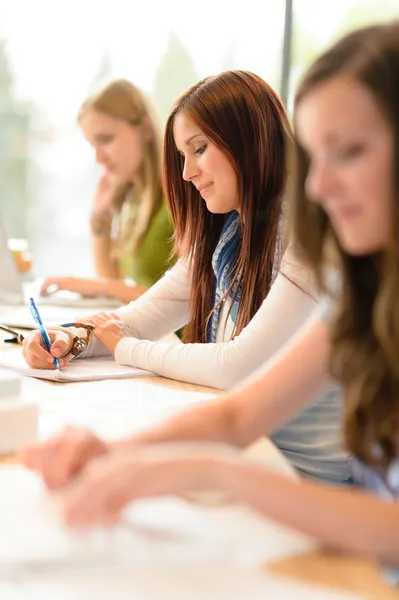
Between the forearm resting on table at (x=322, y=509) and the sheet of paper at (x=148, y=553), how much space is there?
3 centimetres

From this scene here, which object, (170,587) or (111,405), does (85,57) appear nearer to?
(111,405)

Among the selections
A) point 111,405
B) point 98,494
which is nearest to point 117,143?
point 111,405

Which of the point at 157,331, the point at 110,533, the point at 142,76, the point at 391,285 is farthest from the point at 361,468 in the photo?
the point at 142,76

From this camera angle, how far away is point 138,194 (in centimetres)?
284

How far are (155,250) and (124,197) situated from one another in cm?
48

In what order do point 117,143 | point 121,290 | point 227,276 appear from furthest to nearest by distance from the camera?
point 117,143 < point 121,290 < point 227,276

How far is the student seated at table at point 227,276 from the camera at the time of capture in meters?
1.42

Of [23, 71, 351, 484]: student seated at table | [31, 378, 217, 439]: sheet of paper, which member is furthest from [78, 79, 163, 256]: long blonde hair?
[31, 378, 217, 439]: sheet of paper

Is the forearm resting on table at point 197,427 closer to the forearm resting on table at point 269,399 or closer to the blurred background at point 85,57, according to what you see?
the forearm resting on table at point 269,399

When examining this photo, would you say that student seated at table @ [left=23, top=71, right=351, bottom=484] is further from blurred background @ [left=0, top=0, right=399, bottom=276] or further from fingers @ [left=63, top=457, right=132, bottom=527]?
blurred background @ [left=0, top=0, right=399, bottom=276]

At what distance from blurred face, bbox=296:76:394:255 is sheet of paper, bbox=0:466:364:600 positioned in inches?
11.6

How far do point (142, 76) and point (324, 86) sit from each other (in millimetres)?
3921

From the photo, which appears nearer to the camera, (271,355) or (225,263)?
(271,355)

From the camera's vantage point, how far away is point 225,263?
167 cm
